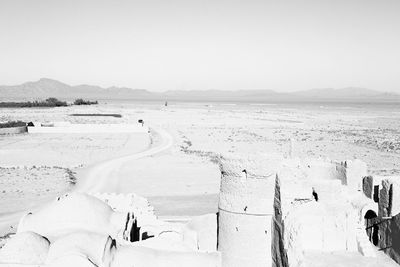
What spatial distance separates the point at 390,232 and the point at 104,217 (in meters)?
8.58

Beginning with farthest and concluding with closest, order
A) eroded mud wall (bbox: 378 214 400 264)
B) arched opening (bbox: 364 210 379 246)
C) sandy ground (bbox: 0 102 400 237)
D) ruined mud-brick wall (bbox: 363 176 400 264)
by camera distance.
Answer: sandy ground (bbox: 0 102 400 237) < arched opening (bbox: 364 210 379 246) < ruined mud-brick wall (bbox: 363 176 400 264) < eroded mud wall (bbox: 378 214 400 264)

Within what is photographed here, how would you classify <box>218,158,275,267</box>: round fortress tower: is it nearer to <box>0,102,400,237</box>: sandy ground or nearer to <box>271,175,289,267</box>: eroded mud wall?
<box>271,175,289,267</box>: eroded mud wall

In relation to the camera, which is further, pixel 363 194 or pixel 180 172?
pixel 180 172

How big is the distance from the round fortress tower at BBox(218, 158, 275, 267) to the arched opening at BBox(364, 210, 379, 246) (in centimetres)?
377

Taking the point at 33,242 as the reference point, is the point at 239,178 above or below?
above

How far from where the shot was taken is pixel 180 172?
32.1 metres

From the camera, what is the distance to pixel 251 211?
12242 mm

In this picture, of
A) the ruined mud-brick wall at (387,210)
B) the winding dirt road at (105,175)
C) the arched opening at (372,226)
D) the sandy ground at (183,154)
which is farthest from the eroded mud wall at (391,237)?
the winding dirt road at (105,175)

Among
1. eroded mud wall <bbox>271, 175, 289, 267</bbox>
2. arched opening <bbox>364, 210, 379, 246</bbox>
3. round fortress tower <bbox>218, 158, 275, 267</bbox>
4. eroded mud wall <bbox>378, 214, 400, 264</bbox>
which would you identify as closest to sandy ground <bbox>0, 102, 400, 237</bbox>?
round fortress tower <bbox>218, 158, 275, 267</bbox>

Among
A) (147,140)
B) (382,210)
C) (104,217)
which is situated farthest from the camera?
(147,140)

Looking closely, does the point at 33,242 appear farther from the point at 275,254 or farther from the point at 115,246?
the point at 275,254

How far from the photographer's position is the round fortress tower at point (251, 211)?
40.0 feet

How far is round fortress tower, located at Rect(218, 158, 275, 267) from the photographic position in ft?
40.0

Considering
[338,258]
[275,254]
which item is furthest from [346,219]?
[275,254]
